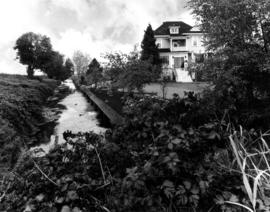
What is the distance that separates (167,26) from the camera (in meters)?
37.2

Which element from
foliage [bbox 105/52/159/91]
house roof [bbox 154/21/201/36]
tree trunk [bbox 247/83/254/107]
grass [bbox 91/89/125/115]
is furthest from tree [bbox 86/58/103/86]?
tree trunk [bbox 247/83/254/107]

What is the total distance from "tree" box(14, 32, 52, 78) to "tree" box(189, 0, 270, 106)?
3992 centimetres

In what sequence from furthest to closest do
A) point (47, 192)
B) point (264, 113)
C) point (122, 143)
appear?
point (264, 113) < point (122, 143) < point (47, 192)

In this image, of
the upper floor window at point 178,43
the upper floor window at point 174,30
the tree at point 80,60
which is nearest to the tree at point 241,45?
the upper floor window at point 178,43

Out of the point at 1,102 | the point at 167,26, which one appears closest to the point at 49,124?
the point at 1,102

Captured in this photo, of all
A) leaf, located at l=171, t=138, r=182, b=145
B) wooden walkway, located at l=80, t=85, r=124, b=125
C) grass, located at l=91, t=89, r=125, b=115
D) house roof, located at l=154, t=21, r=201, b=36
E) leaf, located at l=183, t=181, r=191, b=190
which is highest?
house roof, located at l=154, t=21, r=201, b=36

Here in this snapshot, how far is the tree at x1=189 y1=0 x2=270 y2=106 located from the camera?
12.0 ft

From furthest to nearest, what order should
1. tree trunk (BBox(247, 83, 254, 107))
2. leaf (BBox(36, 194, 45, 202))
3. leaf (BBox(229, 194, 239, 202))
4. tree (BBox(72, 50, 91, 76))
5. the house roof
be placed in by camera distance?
1. tree (BBox(72, 50, 91, 76))
2. the house roof
3. tree trunk (BBox(247, 83, 254, 107))
4. leaf (BBox(229, 194, 239, 202))
5. leaf (BBox(36, 194, 45, 202))

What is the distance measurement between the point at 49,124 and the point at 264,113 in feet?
30.1

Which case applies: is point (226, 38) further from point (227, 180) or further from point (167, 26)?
point (167, 26)

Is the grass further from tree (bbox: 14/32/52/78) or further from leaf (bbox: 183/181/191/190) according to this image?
tree (bbox: 14/32/52/78)

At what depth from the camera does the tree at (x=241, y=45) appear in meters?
3.64

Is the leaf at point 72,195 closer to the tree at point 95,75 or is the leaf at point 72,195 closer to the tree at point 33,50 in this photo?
the tree at point 95,75

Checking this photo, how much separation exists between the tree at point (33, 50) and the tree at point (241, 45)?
39.9 m
